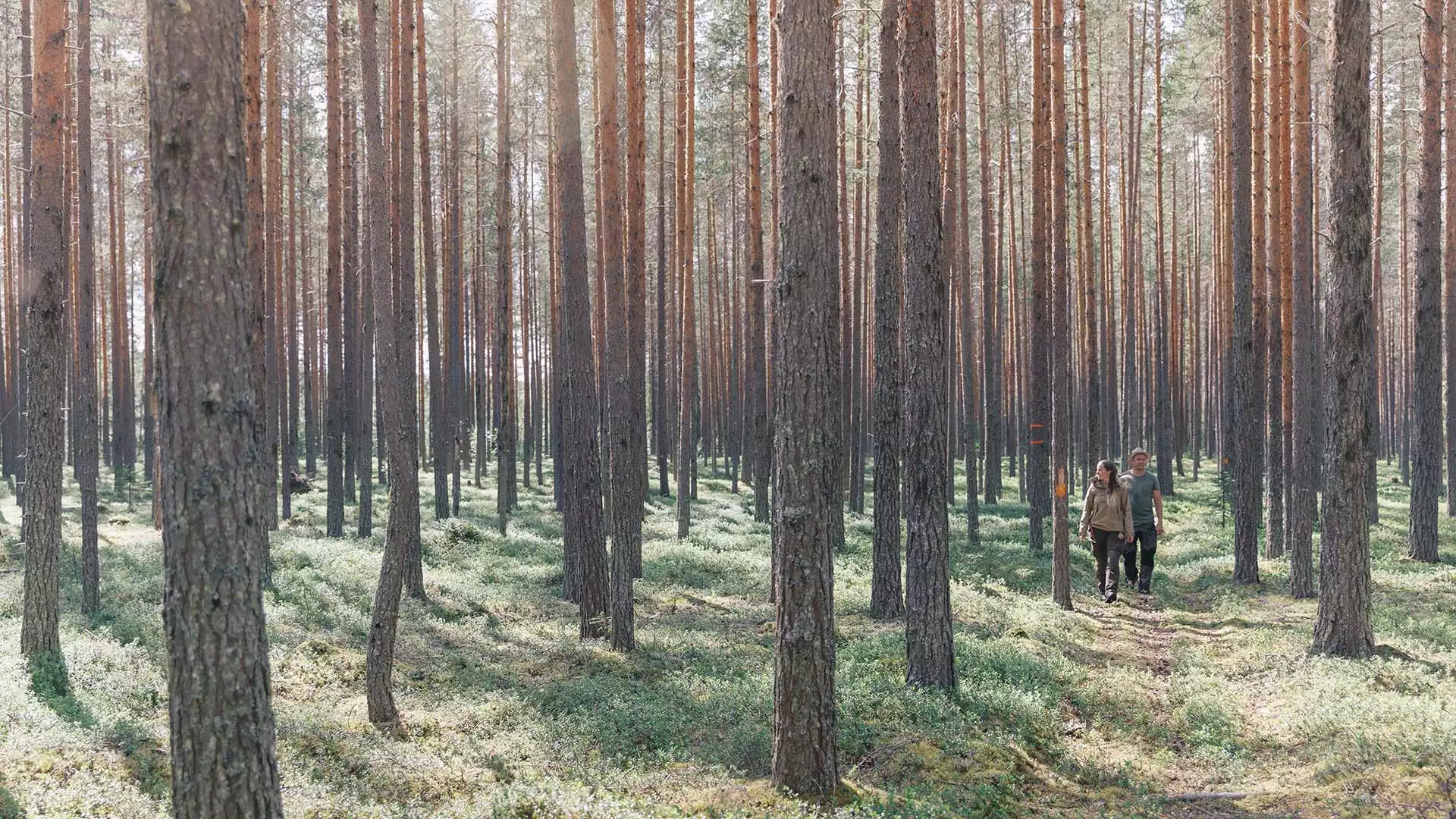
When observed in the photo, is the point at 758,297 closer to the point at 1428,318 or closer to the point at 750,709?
the point at 1428,318

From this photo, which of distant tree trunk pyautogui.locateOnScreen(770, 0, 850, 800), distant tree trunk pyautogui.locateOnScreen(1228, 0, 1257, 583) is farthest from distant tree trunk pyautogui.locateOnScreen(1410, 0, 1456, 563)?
distant tree trunk pyautogui.locateOnScreen(770, 0, 850, 800)

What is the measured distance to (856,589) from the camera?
1288 cm

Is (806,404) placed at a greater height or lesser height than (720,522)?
greater

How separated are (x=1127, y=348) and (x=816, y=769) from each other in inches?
1125

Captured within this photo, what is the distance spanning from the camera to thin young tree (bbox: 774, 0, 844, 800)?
5594 mm

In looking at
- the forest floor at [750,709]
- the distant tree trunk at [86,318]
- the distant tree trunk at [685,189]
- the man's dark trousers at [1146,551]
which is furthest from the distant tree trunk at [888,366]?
the distant tree trunk at [86,318]

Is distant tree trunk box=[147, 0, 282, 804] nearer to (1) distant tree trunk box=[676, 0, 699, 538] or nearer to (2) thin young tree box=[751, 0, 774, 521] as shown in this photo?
(2) thin young tree box=[751, 0, 774, 521]

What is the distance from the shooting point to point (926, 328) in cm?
786

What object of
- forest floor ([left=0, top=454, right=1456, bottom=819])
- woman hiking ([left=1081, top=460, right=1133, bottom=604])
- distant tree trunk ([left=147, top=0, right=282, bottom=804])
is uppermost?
distant tree trunk ([left=147, top=0, right=282, bottom=804])

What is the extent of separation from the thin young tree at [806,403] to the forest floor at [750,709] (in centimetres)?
55

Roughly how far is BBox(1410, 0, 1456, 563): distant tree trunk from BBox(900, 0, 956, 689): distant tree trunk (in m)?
10.6

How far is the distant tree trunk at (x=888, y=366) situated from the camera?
10727 mm

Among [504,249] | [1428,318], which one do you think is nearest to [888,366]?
[1428,318]

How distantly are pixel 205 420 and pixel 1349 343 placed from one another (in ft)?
29.7
